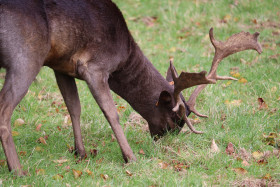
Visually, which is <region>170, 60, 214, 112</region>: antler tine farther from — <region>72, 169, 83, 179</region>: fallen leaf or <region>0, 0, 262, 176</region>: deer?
<region>72, 169, 83, 179</region>: fallen leaf

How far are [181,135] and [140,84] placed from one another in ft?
2.69

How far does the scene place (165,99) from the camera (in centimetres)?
560

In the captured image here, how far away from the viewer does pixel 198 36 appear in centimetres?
971

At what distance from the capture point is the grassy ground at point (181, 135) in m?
4.82

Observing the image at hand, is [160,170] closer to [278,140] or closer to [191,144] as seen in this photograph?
[191,144]

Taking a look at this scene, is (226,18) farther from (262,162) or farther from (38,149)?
(38,149)

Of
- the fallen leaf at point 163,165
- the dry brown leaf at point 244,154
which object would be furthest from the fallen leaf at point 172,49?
the fallen leaf at point 163,165

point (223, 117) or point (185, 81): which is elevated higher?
point (185, 81)

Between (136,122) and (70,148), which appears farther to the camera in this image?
(136,122)

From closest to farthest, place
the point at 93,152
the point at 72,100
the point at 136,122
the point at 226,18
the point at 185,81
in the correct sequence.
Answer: the point at 185,81 → the point at 93,152 → the point at 72,100 → the point at 136,122 → the point at 226,18

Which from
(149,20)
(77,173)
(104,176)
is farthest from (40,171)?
(149,20)

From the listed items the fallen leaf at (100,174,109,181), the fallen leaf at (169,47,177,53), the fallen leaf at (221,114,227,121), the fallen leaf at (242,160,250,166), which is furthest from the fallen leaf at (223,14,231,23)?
the fallen leaf at (100,174,109,181)

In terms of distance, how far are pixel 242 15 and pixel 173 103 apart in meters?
5.22

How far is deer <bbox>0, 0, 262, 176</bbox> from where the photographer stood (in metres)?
4.54
